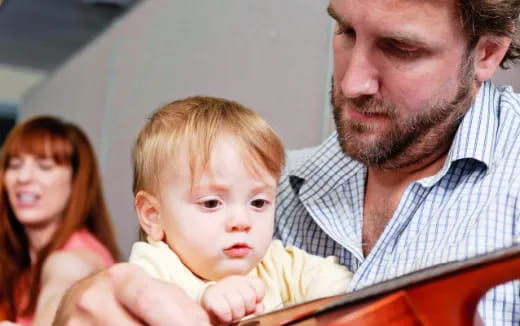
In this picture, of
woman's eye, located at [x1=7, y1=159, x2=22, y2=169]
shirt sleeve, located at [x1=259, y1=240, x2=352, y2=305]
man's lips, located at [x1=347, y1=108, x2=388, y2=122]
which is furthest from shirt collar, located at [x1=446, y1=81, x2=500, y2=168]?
woman's eye, located at [x1=7, y1=159, x2=22, y2=169]

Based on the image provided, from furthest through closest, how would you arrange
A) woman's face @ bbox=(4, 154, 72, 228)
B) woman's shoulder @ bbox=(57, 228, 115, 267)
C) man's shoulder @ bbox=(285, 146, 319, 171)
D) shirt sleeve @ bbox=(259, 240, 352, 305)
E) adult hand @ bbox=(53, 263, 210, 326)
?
1. woman's face @ bbox=(4, 154, 72, 228)
2. woman's shoulder @ bbox=(57, 228, 115, 267)
3. man's shoulder @ bbox=(285, 146, 319, 171)
4. shirt sleeve @ bbox=(259, 240, 352, 305)
5. adult hand @ bbox=(53, 263, 210, 326)

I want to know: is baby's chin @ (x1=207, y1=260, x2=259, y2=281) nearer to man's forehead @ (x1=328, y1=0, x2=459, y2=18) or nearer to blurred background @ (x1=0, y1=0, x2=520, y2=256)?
man's forehead @ (x1=328, y1=0, x2=459, y2=18)

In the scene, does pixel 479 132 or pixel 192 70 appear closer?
pixel 479 132

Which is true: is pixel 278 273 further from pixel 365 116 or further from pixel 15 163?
pixel 15 163

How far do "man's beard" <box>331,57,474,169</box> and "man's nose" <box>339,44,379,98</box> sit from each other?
0.07 ft

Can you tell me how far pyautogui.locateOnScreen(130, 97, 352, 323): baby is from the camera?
3.17 feet

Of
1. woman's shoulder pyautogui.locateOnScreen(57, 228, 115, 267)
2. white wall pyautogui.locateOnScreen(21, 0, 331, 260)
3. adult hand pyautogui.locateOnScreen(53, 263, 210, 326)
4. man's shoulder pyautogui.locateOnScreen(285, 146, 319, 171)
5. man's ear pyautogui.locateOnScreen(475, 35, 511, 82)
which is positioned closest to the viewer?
adult hand pyautogui.locateOnScreen(53, 263, 210, 326)

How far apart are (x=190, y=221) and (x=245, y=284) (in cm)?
14

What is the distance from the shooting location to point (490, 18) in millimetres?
1104

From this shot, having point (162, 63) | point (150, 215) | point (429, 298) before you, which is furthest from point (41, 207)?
point (429, 298)

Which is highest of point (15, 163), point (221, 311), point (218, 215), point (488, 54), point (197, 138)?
point (15, 163)

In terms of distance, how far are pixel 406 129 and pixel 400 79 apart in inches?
3.1

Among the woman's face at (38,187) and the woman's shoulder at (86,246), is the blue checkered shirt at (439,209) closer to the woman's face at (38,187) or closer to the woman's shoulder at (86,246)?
the woman's shoulder at (86,246)

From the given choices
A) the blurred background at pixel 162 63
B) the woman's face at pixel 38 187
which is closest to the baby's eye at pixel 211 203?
the blurred background at pixel 162 63
